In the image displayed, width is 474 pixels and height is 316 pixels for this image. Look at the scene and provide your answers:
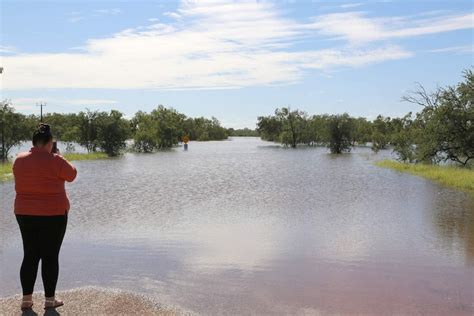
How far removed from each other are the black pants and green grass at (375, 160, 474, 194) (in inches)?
770

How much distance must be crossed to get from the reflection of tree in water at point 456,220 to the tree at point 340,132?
51122mm

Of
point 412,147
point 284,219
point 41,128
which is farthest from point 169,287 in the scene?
point 412,147

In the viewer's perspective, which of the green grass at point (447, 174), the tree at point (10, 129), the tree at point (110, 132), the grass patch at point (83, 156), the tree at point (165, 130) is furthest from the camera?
the tree at point (165, 130)

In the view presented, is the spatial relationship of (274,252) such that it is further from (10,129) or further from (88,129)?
(88,129)

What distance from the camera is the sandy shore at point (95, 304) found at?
18.8ft

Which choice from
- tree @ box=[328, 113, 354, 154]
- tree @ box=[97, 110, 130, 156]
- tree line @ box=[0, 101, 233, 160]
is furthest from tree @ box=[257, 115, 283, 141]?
tree @ box=[97, 110, 130, 156]

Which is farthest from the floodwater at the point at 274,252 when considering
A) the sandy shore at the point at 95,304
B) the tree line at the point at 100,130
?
the tree line at the point at 100,130

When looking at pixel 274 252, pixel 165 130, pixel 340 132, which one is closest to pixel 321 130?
pixel 340 132

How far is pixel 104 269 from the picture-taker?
27.5ft

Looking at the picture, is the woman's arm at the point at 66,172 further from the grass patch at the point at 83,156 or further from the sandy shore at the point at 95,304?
the grass patch at the point at 83,156

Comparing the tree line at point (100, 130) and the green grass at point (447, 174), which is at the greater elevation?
the tree line at point (100, 130)

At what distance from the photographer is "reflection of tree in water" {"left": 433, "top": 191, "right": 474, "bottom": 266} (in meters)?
10.6

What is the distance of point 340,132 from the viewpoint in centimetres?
7194

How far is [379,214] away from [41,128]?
12.1 m
